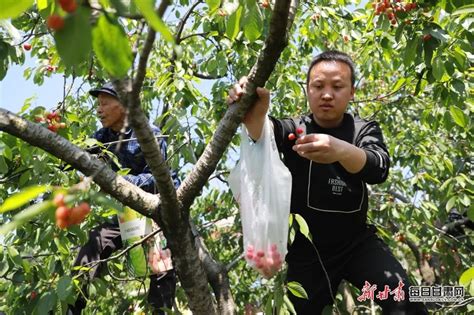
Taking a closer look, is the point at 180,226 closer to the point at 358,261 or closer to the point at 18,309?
the point at 358,261

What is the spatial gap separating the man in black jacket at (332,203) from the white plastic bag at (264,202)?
0.19m

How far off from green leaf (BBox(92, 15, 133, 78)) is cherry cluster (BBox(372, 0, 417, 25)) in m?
1.81

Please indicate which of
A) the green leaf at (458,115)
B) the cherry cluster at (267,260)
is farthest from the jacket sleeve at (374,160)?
the green leaf at (458,115)

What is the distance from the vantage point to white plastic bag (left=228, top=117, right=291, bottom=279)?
1854mm

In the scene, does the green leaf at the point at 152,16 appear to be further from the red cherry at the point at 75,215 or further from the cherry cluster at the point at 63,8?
the red cherry at the point at 75,215

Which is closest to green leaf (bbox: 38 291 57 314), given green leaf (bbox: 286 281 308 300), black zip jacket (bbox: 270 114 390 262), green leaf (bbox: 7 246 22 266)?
green leaf (bbox: 7 246 22 266)

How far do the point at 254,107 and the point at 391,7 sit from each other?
1.22 metres

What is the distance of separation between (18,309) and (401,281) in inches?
64.6

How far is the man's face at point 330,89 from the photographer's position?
2117 mm

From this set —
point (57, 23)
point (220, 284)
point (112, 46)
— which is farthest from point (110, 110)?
point (57, 23)

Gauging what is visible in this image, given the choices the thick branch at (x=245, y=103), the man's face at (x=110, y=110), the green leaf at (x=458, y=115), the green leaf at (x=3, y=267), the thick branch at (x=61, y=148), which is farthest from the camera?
the man's face at (x=110, y=110)

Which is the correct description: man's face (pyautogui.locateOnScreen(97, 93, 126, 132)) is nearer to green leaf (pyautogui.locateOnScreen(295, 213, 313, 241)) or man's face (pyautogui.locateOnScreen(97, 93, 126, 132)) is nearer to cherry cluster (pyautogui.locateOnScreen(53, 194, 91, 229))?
green leaf (pyautogui.locateOnScreen(295, 213, 313, 241))

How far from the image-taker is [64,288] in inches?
78.7

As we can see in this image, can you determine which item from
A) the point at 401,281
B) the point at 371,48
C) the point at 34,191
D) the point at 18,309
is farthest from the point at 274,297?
the point at 371,48
